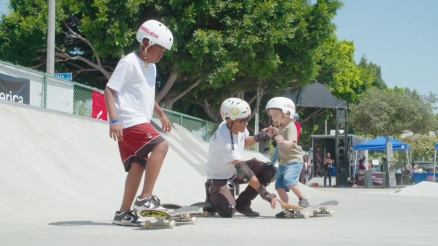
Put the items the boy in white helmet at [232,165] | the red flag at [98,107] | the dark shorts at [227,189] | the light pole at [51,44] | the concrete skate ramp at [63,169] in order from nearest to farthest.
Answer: the boy in white helmet at [232,165]
the dark shorts at [227,189]
the concrete skate ramp at [63,169]
the light pole at [51,44]
the red flag at [98,107]

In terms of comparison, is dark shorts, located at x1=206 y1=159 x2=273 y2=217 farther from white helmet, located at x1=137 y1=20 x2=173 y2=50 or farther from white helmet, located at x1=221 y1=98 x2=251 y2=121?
white helmet, located at x1=137 y1=20 x2=173 y2=50

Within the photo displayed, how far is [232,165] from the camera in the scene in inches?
312

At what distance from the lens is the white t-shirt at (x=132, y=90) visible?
6.12 meters

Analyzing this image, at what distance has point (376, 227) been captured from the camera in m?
6.74

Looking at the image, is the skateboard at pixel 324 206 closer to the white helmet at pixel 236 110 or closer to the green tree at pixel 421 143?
the white helmet at pixel 236 110

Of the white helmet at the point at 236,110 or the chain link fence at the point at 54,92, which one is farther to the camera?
the chain link fence at the point at 54,92

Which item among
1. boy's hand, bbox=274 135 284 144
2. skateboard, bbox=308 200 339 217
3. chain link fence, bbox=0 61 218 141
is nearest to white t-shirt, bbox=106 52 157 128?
boy's hand, bbox=274 135 284 144

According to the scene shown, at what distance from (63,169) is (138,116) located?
5062mm

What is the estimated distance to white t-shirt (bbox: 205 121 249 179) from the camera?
7.62m

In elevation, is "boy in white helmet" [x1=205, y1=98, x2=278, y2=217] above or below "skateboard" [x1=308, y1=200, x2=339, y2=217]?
above

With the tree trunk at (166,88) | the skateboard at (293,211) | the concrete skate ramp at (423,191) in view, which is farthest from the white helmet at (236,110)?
the tree trunk at (166,88)

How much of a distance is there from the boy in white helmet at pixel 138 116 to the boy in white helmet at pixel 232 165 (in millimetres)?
1511

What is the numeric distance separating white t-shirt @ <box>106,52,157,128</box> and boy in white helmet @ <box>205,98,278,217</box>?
156 centimetres

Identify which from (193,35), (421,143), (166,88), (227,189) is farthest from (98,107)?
(421,143)
